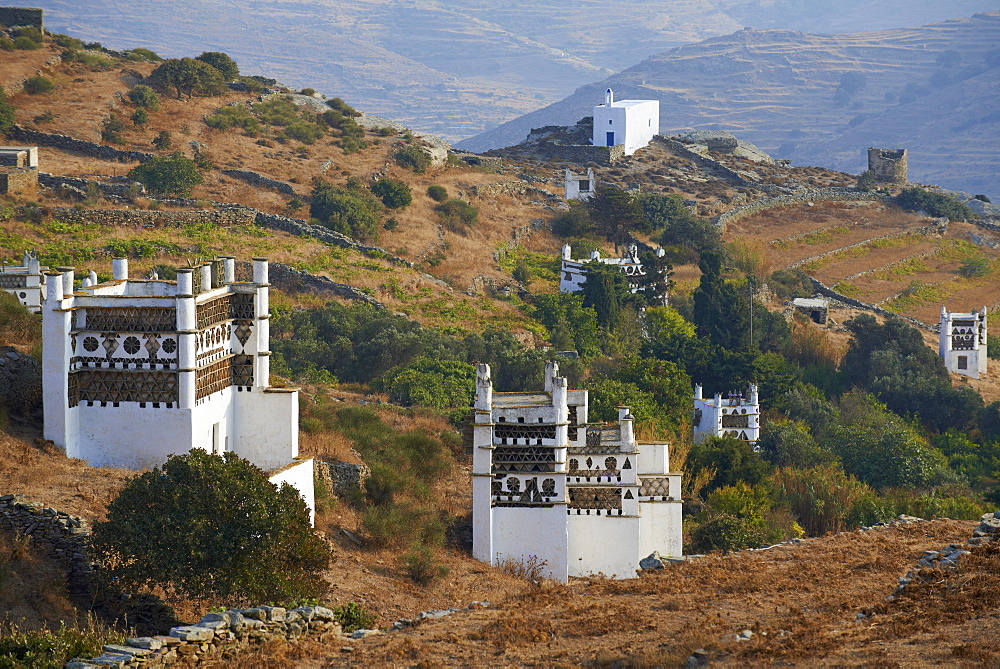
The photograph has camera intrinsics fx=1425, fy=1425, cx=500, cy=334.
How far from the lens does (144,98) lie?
2943 inches

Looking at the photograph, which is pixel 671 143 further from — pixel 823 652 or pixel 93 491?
pixel 823 652

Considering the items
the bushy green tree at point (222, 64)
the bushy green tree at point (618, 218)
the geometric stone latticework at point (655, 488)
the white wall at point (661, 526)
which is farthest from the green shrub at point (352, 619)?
→ the bushy green tree at point (222, 64)

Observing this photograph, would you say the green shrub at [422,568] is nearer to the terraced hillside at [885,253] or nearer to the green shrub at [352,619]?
the green shrub at [352,619]

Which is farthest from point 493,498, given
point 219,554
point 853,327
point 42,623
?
point 853,327

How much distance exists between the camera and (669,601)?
830 inches

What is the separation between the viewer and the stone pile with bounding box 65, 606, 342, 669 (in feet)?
54.8

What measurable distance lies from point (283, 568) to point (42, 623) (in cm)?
369

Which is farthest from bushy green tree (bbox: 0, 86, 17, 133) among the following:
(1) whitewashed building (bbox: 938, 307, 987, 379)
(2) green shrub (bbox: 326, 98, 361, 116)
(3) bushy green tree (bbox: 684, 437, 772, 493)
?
Answer: (1) whitewashed building (bbox: 938, 307, 987, 379)

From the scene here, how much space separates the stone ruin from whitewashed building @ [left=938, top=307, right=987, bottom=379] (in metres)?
41.9

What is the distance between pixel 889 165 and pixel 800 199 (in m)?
16.2

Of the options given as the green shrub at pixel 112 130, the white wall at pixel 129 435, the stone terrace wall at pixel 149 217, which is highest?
the green shrub at pixel 112 130

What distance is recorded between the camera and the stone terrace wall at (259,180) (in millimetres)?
70125

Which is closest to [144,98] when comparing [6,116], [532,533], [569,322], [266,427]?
[6,116]

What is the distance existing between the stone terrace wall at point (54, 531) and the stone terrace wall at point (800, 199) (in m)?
69.1
